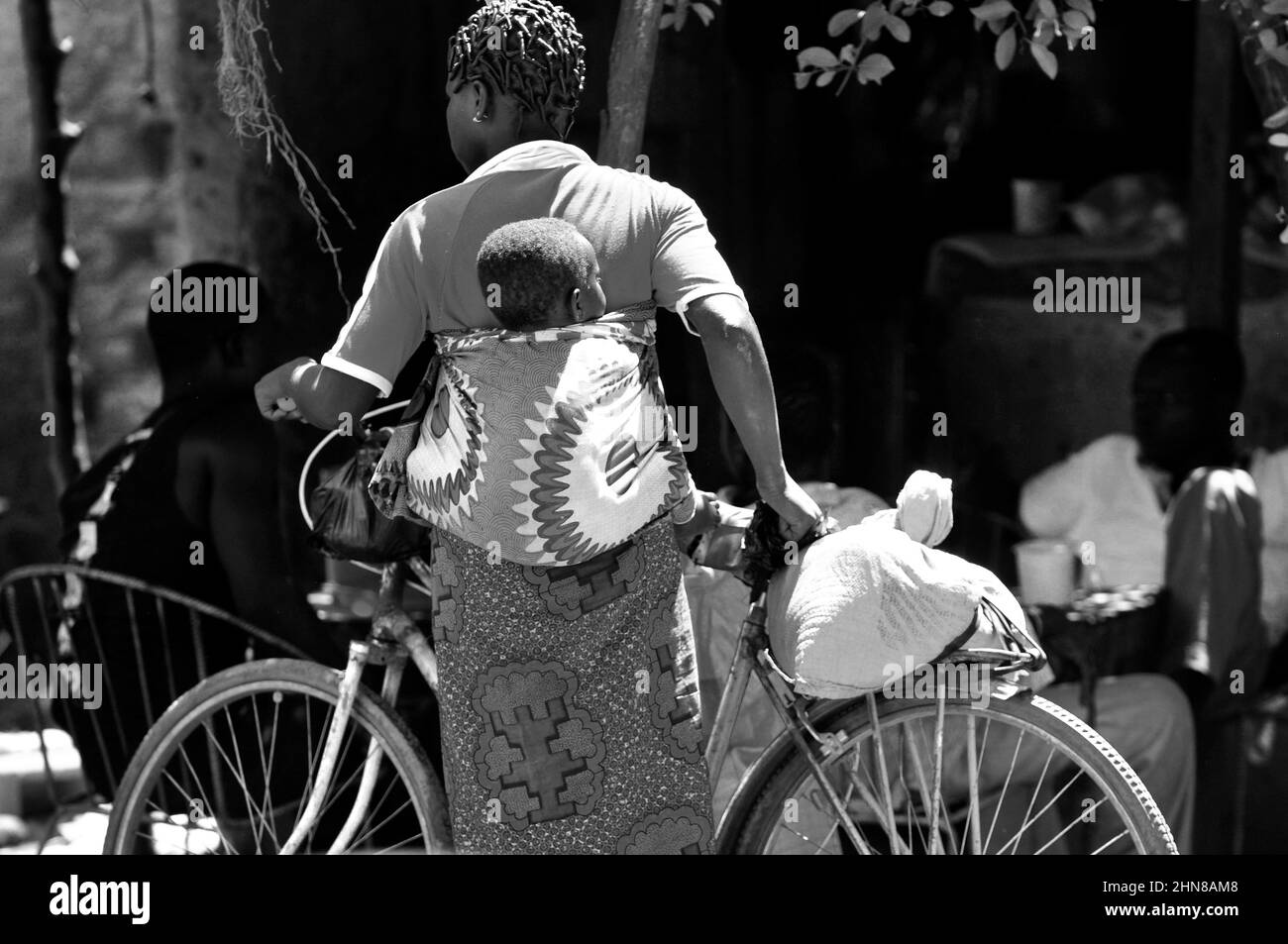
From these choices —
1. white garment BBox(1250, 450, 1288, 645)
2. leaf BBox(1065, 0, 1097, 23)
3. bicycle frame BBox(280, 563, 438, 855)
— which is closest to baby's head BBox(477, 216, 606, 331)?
bicycle frame BBox(280, 563, 438, 855)

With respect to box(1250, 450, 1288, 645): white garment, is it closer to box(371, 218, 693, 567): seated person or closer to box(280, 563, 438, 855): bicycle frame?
box(371, 218, 693, 567): seated person

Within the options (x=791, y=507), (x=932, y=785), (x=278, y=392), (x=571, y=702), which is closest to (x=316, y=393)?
(x=278, y=392)

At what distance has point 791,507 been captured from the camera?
10.3 ft

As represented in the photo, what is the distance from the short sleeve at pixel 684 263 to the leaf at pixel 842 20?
77 cm

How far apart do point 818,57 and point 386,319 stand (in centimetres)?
125

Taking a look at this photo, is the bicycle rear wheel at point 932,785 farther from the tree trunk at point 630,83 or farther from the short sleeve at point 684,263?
the tree trunk at point 630,83

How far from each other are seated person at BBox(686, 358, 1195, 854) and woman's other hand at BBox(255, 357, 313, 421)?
1071mm

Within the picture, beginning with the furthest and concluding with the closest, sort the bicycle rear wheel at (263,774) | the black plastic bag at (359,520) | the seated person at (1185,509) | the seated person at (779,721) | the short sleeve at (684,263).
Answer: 1. the seated person at (1185,509)
2. the seated person at (779,721)
3. the bicycle rear wheel at (263,774)
4. the black plastic bag at (359,520)
5. the short sleeve at (684,263)

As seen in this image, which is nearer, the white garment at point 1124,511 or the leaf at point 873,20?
the leaf at point 873,20

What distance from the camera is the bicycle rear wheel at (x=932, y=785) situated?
3.15 meters

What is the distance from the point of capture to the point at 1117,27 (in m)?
3.94

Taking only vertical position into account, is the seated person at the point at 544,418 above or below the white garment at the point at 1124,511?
above

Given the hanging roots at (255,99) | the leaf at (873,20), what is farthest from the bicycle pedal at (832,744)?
the hanging roots at (255,99)

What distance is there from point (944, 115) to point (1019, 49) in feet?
0.75
